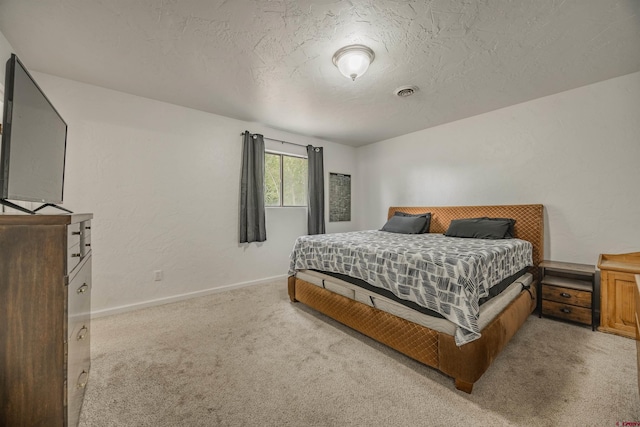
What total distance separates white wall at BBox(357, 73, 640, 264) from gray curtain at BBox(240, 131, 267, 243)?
2718mm

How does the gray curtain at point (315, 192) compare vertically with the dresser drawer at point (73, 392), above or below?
above

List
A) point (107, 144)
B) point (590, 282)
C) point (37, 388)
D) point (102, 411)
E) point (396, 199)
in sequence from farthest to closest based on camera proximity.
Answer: point (396, 199), point (107, 144), point (590, 282), point (102, 411), point (37, 388)

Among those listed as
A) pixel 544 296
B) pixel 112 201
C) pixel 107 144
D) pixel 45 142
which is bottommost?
pixel 544 296

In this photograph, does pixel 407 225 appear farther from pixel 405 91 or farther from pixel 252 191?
pixel 252 191

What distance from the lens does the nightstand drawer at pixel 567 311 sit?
2338mm

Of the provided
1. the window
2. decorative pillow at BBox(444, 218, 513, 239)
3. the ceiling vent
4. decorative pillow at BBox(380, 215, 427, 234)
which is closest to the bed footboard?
decorative pillow at BBox(444, 218, 513, 239)

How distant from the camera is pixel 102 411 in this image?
1416 millimetres

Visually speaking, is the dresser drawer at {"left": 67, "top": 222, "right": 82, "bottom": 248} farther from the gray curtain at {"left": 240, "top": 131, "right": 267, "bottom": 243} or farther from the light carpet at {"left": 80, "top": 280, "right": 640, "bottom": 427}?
the gray curtain at {"left": 240, "top": 131, "right": 267, "bottom": 243}

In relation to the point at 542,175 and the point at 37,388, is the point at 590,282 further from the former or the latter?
the point at 37,388

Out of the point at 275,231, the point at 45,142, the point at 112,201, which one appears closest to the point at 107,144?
the point at 112,201

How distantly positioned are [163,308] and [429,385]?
284 centimetres

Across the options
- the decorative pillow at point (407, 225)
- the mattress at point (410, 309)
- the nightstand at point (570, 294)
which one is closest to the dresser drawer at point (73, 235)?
the mattress at point (410, 309)

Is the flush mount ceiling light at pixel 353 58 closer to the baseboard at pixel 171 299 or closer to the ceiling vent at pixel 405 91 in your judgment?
the ceiling vent at pixel 405 91

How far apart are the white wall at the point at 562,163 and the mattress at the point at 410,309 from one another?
861mm
